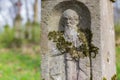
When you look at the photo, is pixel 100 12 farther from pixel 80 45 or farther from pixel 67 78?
pixel 67 78

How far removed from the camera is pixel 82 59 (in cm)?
632

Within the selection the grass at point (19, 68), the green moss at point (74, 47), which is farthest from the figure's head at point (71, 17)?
the grass at point (19, 68)

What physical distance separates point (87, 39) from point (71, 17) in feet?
1.51

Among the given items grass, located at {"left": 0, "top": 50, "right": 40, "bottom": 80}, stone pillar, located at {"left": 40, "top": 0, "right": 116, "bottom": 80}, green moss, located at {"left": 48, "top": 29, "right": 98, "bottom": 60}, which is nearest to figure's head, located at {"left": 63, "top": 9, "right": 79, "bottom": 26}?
stone pillar, located at {"left": 40, "top": 0, "right": 116, "bottom": 80}

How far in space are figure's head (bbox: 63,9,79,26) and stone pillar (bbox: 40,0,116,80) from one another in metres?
0.06

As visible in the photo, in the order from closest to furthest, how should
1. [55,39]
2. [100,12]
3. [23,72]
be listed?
1. [100,12]
2. [55,39]
3. [23,72]

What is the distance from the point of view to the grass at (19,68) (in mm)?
11234

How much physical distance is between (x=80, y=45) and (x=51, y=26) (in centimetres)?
63

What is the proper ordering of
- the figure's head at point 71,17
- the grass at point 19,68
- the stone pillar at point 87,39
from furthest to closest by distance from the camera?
the grass at point 19,68
the figure's head at point 71,17
the stone pillar at point 87,39

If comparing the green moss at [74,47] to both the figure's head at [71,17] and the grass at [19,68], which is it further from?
the grass at [19,68]

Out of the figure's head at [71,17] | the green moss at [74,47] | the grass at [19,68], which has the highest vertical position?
the figure's head at [71,17]

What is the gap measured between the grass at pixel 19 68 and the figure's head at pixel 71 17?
15.1ft

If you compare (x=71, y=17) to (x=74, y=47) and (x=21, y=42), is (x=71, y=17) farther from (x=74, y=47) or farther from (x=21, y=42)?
(x=21, y=42)

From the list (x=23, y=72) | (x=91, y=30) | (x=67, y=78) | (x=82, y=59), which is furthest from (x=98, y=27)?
(x=23, y=72)
